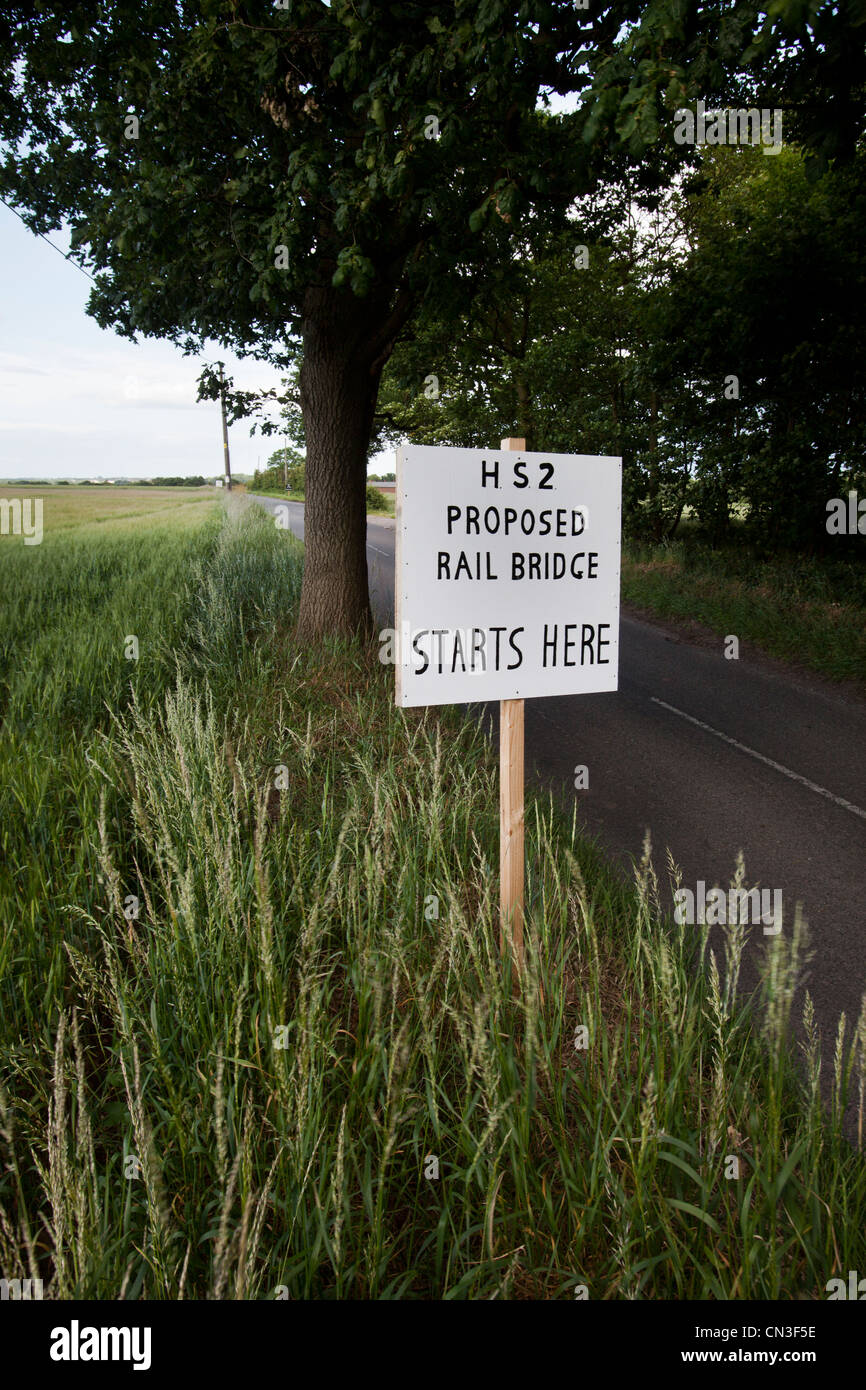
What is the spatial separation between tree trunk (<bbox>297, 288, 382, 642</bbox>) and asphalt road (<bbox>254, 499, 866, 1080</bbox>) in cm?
198

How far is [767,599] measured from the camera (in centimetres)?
1225

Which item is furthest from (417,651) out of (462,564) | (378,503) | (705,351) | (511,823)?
(378,503)

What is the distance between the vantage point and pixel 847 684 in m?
8.86

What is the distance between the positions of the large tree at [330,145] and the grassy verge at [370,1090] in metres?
3.74

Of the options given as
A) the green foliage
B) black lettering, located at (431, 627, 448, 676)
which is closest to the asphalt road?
black lettering, located at (431, 627, 448, 676)

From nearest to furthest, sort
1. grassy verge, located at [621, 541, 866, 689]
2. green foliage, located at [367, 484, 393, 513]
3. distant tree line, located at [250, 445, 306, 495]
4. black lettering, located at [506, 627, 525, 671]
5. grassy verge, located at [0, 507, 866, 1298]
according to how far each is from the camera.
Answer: grassy verge, located at [0, 507, 866, 1298], black lettering, located at [506, 627, 525, 671], grassy verge, located at [621, 541, 866, 689], green foliage, located at [367, 484, 393, 513], distant tree line, located at [250, 445, 306, 495]

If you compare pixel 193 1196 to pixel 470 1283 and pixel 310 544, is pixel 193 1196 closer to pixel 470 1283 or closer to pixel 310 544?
pixel 470 1283

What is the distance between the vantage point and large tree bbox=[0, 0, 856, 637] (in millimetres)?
4504

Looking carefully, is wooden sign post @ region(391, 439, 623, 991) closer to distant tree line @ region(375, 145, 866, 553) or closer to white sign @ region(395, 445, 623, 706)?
white sign @ region(395, 445, 623, 706)

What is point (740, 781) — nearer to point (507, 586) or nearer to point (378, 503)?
point (507, 586)

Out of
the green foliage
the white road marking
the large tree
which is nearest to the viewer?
the large tree

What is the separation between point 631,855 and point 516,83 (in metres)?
4.88

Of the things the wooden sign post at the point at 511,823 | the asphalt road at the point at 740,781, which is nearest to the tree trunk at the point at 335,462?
the asphalt road at the point at 740,781

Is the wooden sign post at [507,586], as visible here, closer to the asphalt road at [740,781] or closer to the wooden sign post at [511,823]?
the wooden sign post at [511,823]
